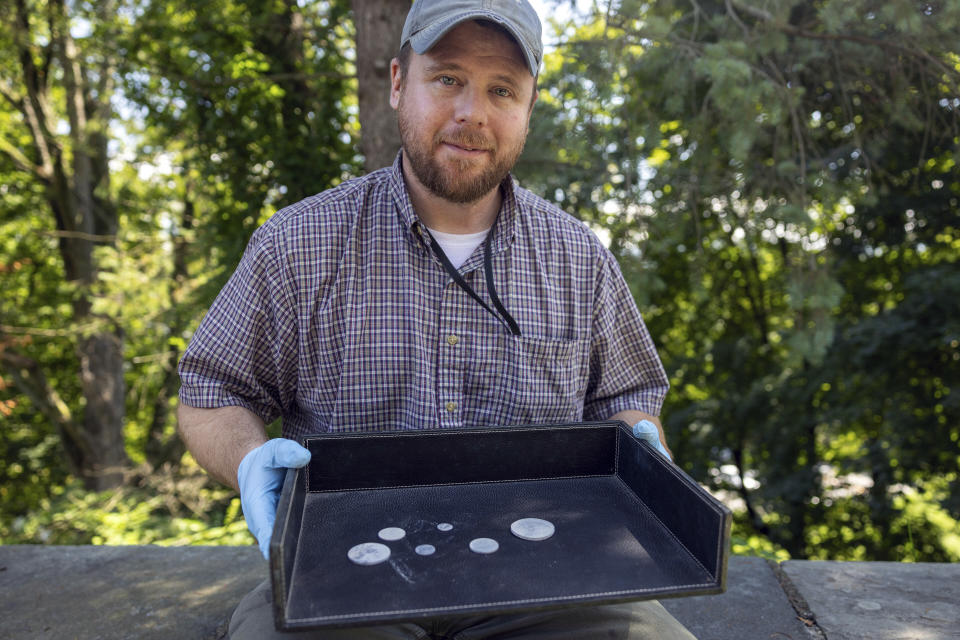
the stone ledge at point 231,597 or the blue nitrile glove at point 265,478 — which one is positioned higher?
the blue nitrile glove at point 265,478

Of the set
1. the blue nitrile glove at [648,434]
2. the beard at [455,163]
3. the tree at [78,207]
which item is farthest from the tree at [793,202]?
the tree at [78,207]

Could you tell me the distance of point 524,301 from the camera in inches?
71.7

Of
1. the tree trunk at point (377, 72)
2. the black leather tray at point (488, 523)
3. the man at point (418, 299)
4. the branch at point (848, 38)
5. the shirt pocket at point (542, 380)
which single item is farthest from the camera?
the tree trunk at point (377, 72)

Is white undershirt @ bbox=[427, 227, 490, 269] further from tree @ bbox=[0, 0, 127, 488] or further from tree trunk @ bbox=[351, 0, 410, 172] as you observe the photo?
tree @ bbox=[0, 0, 127, 488]

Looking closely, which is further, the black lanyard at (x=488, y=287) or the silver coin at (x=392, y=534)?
the black lanyard at (x=488, y=287)

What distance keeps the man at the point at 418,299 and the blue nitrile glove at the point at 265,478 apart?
159mm

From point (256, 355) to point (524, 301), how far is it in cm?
71

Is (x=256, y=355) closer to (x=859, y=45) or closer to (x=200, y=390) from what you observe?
(x=200, y=390)

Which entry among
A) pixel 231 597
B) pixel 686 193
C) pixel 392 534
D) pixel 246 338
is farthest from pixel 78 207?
pixel 392 534

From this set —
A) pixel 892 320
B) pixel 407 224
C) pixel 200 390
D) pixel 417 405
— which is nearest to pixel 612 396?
pixel 417 405

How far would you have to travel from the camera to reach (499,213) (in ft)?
6.28

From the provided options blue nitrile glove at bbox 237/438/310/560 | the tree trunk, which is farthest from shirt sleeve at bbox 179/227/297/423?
the tree trunk

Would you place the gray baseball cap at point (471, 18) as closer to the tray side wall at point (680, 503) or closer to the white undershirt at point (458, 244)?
the white undershirt at point (458, 244)

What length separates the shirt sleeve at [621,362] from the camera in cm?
194
